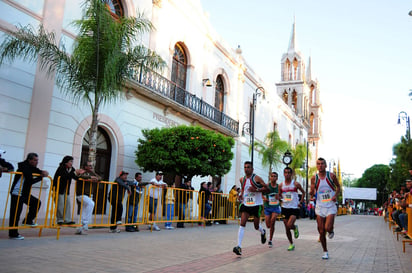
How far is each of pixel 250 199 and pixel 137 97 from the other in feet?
34.1

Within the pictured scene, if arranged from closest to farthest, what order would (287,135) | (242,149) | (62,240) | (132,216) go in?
(62,240)
(132,216)
(242,149)
(287,135)

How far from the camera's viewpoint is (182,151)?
15.6m

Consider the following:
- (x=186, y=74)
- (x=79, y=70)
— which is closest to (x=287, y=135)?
(x=186, y=74)

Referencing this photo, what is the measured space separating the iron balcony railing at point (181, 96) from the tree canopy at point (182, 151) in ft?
7.96

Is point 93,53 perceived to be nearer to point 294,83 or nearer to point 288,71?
point 294,83

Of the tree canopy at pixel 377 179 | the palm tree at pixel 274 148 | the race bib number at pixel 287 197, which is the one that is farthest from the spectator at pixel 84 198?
the tree canopy at pixel 377 179

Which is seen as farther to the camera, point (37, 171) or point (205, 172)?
point (205, 172)

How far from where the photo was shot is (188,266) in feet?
19.4

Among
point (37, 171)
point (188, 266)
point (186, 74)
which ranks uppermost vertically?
point (186, 74)

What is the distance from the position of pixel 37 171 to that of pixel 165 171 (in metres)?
8.16

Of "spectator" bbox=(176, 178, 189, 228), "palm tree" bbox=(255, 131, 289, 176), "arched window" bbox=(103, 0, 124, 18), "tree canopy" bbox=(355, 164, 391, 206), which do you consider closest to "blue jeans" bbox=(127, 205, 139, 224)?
"spectator" bbox=(176, 178, 189, 228)

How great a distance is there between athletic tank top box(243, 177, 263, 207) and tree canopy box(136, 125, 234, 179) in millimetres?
7444

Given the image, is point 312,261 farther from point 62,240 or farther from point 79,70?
point 79,70

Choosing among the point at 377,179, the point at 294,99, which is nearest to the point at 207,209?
the point at 294,99
